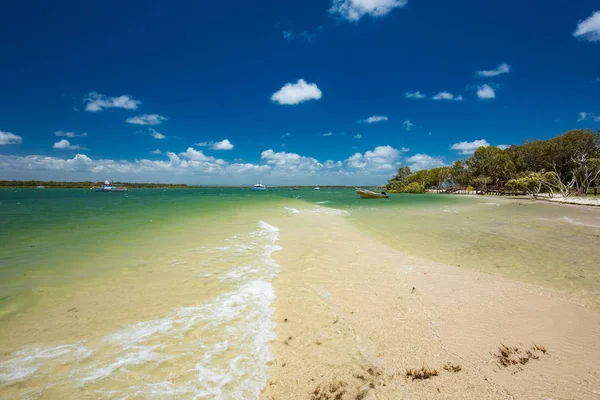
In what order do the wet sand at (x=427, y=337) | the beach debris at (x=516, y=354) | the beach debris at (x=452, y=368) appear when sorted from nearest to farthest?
1. the wet sand at (x=427, y=337)
2. the beach debris at (x=452, y=368)
3. the beach debris at (x=516, y=354)

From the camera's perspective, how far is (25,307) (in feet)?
18.5

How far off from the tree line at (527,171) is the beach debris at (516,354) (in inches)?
2554

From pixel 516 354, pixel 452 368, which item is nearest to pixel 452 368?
pixel 452 368

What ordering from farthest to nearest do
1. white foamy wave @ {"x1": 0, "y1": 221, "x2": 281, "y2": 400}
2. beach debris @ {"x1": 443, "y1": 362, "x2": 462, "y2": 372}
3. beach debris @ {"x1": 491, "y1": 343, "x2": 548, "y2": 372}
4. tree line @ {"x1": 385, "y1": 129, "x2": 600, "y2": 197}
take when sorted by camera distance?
1. tree line @ {"x1": 385, "y1": 129, "x2": 600, "y2": 197}
2. beach debris @ {"x1": 491, "y1": 343, "x2": 548, "y2": 372}
3. beach debris @ {"x1": 443, "y1": 362, "x2": 462, "y2": 372}
4. white foamy wave @ {"x1": 0, "y1": 221, "x2": 281, "y2": 400}

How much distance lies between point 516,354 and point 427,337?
3.82 feet

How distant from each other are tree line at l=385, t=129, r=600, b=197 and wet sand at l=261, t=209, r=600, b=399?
6299cm

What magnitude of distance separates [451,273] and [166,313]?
752 centimetres

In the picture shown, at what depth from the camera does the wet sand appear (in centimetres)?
320

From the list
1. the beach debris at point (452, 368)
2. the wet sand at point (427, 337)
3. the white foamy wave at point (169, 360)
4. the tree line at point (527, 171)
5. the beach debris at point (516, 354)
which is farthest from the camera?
the tree line at point (527, 171)

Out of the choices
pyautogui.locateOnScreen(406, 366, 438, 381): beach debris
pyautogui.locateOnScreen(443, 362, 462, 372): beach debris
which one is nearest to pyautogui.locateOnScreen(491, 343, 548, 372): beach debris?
pyautogui.locateOnScreen(443, 362, 462, 372): beach debris

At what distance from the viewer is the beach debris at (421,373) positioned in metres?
3.36

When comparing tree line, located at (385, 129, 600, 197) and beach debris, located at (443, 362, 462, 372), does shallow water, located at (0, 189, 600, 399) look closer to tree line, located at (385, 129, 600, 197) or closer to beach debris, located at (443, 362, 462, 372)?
beach debris, located at (443, 362, 462, 372)

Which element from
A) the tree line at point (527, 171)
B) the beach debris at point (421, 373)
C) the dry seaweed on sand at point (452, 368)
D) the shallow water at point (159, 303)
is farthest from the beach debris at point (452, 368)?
the tree line at point (527, 171)

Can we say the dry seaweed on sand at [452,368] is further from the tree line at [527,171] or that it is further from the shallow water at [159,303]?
the tree line at [527,171]
